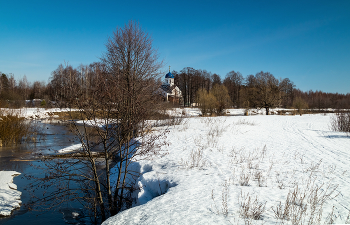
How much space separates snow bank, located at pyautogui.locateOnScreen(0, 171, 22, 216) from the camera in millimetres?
5625

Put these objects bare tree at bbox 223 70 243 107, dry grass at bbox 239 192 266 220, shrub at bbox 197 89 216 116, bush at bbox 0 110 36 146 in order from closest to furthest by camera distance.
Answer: dry grass at bbox 239 192 266 220 < bush at bbox 0 110 36 146 < shrub at bbox 197 89 216 116 < bare tree at bbox 223 70 243 107

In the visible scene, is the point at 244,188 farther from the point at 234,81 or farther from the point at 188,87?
the point at 234,81

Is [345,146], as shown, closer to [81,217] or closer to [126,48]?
[81,217]

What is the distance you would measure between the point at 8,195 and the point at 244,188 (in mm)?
6456

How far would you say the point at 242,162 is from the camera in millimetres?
7102

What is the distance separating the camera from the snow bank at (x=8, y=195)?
5625 millimetres

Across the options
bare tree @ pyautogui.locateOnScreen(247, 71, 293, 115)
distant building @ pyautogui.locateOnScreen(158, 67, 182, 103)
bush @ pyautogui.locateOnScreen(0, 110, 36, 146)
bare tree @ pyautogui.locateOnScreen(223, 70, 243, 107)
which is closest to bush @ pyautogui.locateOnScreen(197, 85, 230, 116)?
distant building @ pyautogui.locateOnScreen(158, 67, 182, 103)

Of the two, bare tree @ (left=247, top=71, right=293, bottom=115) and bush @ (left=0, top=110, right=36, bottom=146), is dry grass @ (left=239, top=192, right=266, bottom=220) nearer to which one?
bush @ (left=0, top=110, right=36, bottom=146)

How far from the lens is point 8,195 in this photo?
20.6ft

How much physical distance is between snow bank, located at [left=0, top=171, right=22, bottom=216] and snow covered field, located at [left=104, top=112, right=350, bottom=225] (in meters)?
3.28

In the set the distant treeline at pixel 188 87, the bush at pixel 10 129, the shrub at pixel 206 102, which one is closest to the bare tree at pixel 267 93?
the distant treeline at pixel 188 87

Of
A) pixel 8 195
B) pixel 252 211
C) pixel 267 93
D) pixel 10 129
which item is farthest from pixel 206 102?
pixel 252 211

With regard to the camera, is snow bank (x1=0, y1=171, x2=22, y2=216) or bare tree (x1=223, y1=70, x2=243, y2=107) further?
bare tree (x1=223, y1=70, x2=243, y2=107)

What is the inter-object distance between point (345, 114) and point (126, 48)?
15.3 metres
